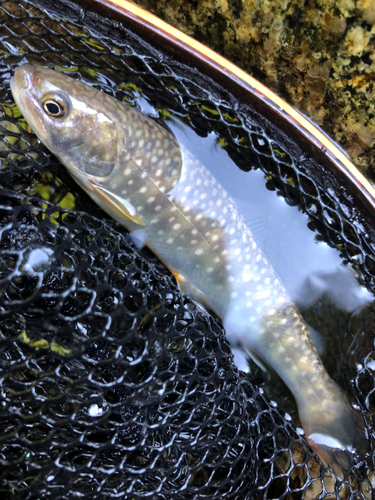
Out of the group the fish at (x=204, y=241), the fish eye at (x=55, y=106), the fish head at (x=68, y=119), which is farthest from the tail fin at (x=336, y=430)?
the fish eye at (x=55, y=106)

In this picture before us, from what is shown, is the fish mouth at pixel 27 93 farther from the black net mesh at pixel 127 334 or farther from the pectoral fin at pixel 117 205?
the pectoral fin at pixel 117 205

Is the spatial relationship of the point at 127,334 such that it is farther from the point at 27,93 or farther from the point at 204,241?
the point at 27,93

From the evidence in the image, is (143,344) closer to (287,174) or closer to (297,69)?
(287,174)

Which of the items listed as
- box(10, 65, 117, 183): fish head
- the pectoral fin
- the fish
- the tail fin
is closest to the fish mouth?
box(10, 65, 117, 183): fish head

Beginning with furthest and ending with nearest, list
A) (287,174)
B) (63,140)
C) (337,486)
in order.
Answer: (287,174), (63,140), (337,486)

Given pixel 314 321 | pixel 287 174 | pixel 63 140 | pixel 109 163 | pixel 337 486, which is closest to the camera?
pixel 337 486

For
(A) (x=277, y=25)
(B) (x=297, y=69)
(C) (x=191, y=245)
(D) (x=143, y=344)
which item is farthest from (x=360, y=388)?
(A) (x=277, y=25)

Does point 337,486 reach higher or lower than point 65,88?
lower
